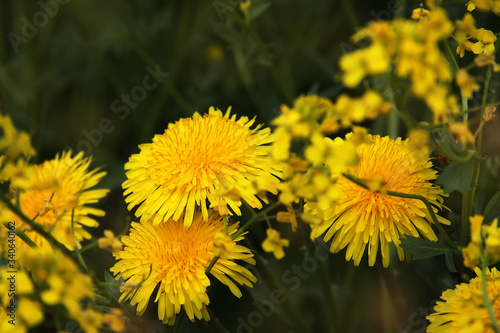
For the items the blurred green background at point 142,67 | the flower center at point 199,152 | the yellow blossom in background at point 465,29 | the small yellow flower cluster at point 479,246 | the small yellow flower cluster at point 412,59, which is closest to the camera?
the small yellow flower cluster at point 412,59

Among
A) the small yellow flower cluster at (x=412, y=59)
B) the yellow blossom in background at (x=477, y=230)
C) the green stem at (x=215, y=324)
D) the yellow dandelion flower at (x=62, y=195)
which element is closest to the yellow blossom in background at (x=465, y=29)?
the small yellow flower cluster at (x=412, y=59)

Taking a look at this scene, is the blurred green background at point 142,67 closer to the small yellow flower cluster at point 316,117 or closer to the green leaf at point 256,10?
the green leaf at point 256,10

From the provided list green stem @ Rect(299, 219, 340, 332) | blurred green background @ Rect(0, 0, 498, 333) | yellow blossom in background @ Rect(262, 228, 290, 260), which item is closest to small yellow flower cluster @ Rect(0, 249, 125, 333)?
yellow blossom in background @ Rect(262, 228, 290, 260)

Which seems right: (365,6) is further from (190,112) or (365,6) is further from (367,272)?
(367,272)

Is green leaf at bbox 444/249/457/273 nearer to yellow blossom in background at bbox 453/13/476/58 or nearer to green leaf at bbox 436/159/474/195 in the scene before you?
green leaf at bbox 436/159/474/195

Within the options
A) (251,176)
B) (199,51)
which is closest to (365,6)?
(199,51)

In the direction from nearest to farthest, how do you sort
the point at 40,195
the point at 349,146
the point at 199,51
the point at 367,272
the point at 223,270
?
the point at 349,146 → the point at 223,270 → the point at 40,195 → the point at 367,272 → the point at 199,51

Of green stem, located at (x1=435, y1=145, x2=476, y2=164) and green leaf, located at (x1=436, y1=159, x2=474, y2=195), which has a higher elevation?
green stem, located at (x1=435, y1=145, x2=476, y2=164)
